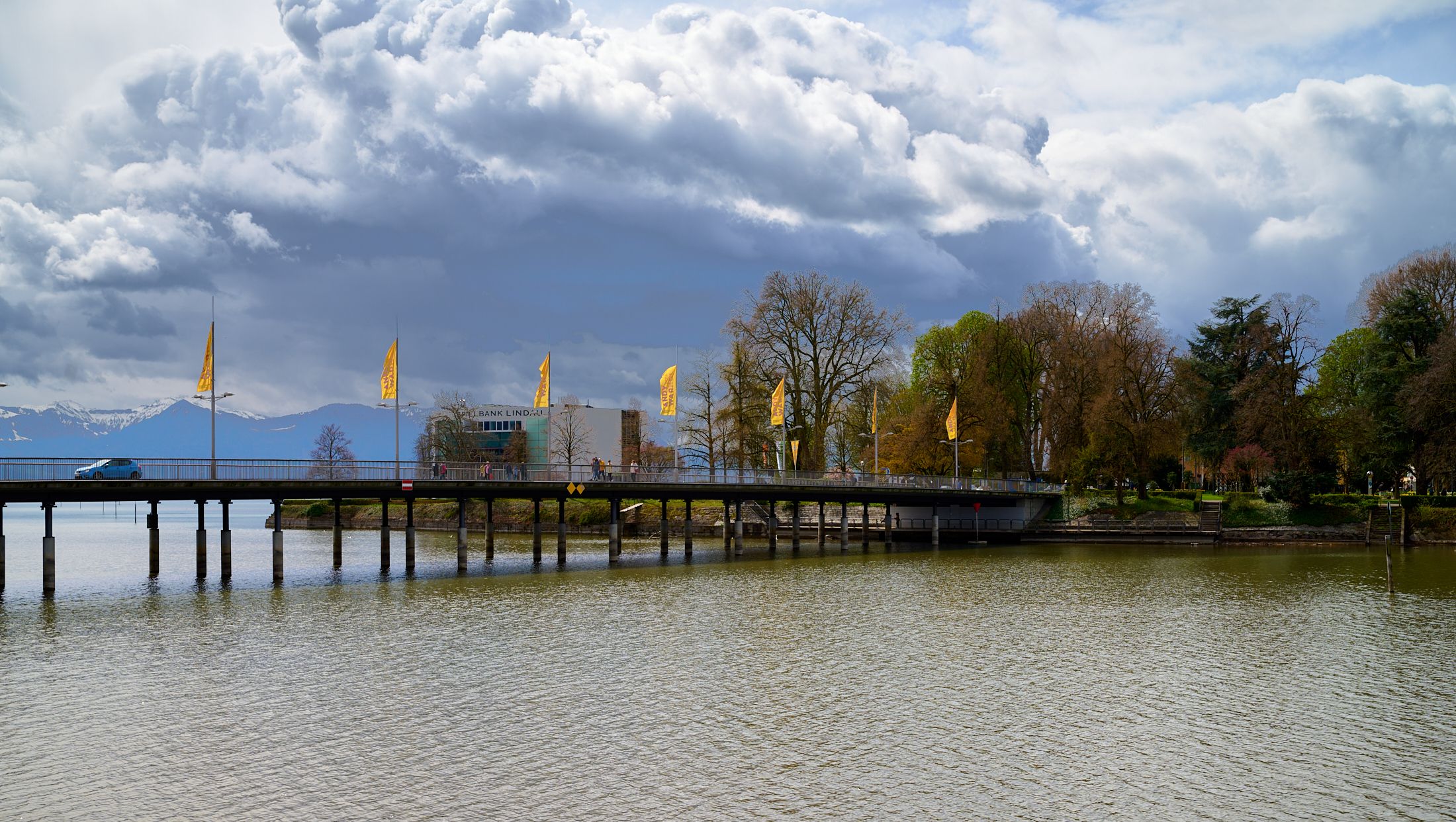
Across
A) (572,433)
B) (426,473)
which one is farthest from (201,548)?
(572,433)

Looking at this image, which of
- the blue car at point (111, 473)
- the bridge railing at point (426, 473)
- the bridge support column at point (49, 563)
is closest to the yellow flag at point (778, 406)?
the bridge railing at point (426, 473)

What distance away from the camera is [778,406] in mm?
72750

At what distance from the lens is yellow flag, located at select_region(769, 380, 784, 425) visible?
2847 inches

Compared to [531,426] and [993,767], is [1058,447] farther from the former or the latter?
[531,426]

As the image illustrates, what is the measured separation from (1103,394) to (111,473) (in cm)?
6503

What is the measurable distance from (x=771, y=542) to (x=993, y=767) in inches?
2264

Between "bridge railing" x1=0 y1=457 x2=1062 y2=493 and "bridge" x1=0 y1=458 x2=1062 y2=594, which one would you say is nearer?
"bridge railing" x1=0 y1=457 x2=1062 y2=493

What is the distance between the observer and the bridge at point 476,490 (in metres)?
45.5

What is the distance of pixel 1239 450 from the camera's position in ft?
289

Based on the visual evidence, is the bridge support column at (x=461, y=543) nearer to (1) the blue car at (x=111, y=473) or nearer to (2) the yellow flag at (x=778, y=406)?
(1) the blue car at (x=111, y=473)

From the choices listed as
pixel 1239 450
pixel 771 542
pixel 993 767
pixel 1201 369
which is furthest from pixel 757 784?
pixel 1201 369

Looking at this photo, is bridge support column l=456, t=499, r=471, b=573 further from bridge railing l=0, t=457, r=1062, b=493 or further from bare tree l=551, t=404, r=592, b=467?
bare tree l=551, t=404, r=592, b=467

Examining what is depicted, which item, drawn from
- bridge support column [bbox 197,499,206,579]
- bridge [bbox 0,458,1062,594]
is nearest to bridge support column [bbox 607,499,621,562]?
bridge [bbox 0,458,1062,594]

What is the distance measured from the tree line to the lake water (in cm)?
3731
